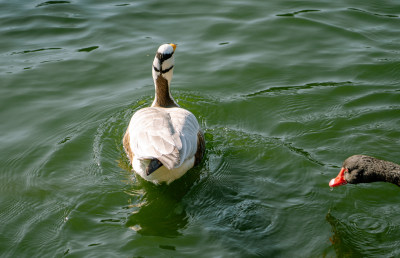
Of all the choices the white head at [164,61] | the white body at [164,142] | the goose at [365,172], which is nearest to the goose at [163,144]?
the white body at [164,142]

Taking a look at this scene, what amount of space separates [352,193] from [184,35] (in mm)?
5799

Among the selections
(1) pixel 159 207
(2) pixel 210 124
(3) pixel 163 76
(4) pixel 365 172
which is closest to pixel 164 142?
(1) pixel 159 207

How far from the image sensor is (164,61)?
298 inches

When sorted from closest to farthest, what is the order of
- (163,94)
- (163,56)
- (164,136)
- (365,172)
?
1. (365,172)
2. (164,136)
3. (163,56)
4. (163,94)

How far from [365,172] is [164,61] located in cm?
360

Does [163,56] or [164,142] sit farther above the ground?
[163,56]

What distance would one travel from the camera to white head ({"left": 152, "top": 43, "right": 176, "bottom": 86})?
7.47 meters

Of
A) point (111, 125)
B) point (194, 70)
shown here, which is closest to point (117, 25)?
point (194, 70)

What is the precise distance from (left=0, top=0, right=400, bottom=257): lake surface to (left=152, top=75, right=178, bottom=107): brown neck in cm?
60

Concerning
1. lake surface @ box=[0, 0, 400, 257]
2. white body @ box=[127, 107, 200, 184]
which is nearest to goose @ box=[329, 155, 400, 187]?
lake surface @ box=[0, 0, 400, 257]

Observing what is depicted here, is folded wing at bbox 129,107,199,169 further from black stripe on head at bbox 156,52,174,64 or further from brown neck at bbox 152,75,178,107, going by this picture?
black stripe on head at bbox 156,52,174,64

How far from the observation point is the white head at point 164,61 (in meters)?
7.47

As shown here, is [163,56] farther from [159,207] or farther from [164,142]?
[159,207]

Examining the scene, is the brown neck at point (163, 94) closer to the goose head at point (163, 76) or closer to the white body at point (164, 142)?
the goose head at point (163, 76)
